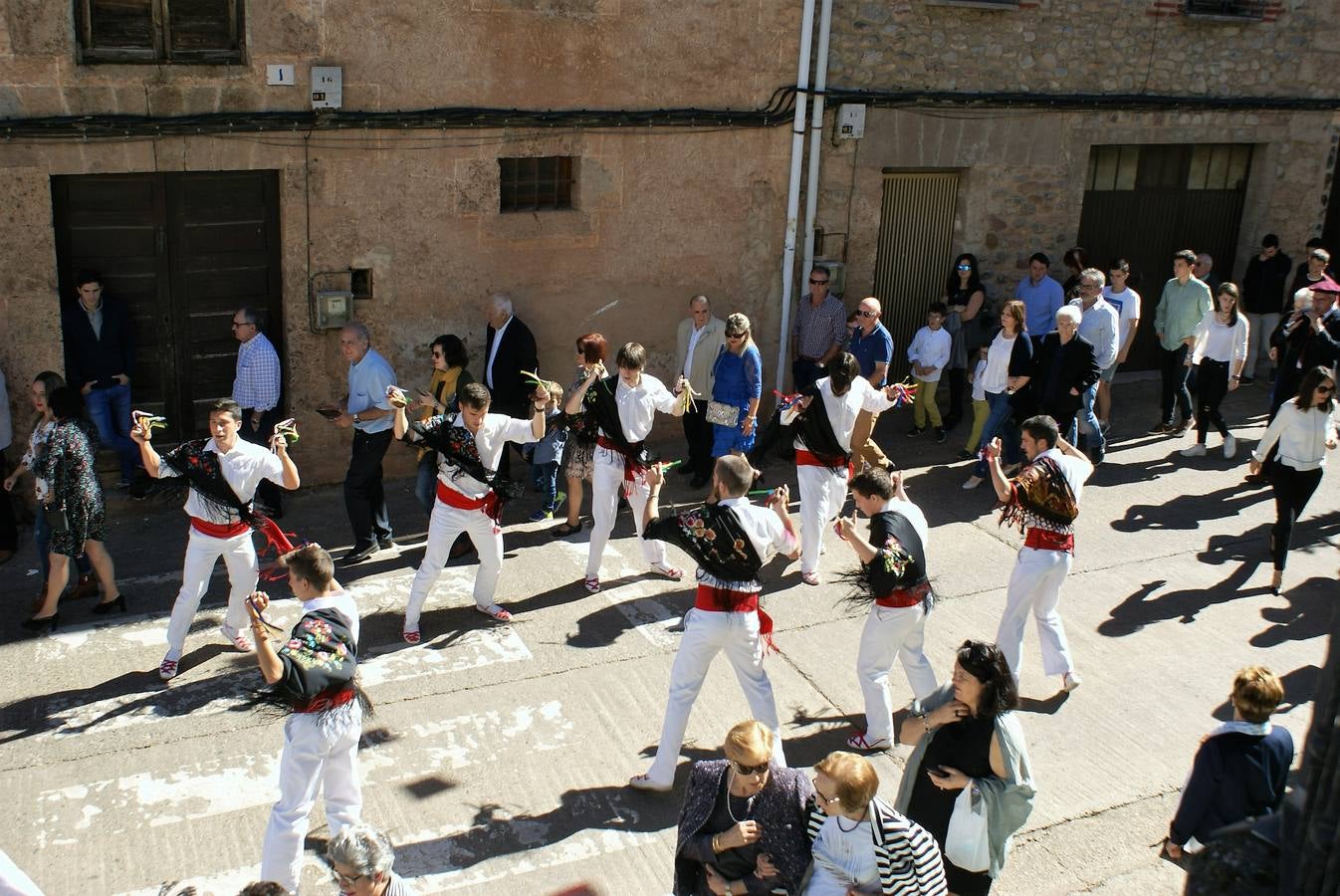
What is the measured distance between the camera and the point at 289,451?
1052 centimetres

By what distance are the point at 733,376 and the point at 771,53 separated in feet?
10.6

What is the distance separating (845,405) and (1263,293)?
731 centimetres

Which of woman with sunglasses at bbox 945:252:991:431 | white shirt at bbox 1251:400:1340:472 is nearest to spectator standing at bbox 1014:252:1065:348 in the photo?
woman with sunglasses at bbox 945:252:991:431

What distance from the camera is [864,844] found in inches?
187

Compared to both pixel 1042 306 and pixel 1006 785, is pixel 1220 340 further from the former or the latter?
pixel 1006 785

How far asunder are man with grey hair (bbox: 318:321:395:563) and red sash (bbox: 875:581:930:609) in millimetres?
4035

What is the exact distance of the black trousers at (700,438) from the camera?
1112 centimetres

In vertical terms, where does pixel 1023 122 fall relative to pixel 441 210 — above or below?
above

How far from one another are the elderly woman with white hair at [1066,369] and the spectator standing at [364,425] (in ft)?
16.7

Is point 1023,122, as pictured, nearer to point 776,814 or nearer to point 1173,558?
point 1173,558

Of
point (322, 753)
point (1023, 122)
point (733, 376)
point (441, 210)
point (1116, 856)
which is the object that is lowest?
point (1116, 856)

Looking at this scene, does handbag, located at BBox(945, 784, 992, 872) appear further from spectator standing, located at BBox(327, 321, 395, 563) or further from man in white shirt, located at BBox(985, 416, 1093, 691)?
spectator standing, located at BBox(327, 321, 395, 563)

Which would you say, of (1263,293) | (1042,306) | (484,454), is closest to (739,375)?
(484,454)

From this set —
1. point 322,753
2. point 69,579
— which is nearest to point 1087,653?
point 322,753
